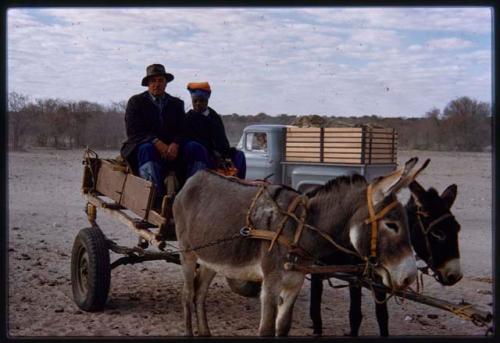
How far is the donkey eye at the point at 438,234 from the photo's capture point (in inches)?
187

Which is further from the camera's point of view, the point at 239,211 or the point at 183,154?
the point at 183,154

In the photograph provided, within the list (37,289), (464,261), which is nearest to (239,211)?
(37,289)

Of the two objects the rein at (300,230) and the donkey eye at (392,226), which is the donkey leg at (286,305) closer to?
the rein at (300,230)

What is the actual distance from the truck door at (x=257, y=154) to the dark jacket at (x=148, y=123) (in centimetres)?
568

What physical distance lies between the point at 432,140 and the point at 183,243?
7343 millimetres

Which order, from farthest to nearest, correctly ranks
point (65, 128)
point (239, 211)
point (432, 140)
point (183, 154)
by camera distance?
point (65, 128), point (432, 140), point (183, 154), point (239, 211)

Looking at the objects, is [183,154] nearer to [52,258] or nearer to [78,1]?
[78,1]

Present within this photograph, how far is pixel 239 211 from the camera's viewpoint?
4672 millimetres

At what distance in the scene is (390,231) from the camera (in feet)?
13.1

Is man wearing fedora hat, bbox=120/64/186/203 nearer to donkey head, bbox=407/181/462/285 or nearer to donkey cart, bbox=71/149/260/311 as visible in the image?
donkey cart, bbox=71/149/260/311

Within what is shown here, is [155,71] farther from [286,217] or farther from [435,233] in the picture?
[435,233]

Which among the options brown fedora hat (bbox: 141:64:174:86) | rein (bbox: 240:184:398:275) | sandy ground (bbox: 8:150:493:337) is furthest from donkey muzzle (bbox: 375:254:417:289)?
brown fedora hat (bbox: 141:64:174:86)

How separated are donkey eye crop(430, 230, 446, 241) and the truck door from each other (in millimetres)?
6983

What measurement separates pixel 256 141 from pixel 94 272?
677 centimetres
